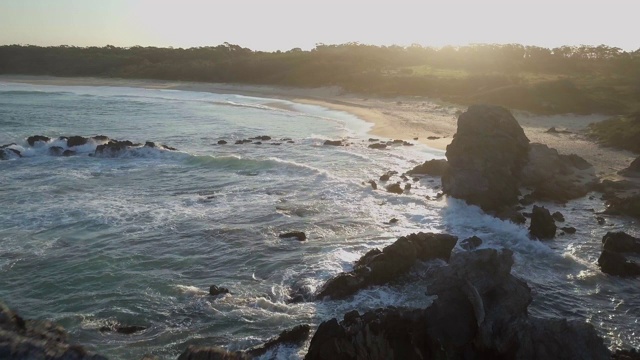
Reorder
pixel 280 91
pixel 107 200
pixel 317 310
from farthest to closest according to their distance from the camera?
pixel 280 91
pixel 107 200
pixel 317 310

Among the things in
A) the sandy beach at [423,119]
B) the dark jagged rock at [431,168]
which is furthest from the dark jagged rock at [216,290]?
the sandy beach at [423,119]

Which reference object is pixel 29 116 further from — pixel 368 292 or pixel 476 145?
pixel 368 292

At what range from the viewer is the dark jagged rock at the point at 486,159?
19.6 meters

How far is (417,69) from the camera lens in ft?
243

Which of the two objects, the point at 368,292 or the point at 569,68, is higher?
the point at 569,68

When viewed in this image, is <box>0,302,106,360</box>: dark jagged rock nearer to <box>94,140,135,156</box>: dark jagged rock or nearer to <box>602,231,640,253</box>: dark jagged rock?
<box>602,231,640,253</box>: dark jagged rock

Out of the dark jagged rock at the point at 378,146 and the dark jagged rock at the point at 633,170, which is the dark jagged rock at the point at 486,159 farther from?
the dark jagged rock at the point at 378,146

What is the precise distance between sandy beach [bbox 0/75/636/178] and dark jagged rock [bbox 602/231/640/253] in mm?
9171

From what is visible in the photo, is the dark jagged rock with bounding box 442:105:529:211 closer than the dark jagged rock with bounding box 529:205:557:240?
No

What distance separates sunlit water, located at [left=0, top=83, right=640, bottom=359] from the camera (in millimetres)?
11938

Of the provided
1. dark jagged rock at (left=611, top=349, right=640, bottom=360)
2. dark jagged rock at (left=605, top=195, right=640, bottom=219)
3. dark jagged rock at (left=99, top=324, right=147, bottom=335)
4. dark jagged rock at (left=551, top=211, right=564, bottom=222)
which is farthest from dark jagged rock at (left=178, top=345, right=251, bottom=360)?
dark jagged rock at (left=605, top=195, right=640, bottom=219)

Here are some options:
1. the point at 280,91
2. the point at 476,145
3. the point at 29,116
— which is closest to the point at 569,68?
the point at 280,91

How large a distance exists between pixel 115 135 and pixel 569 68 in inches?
2288

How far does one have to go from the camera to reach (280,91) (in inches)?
2746
